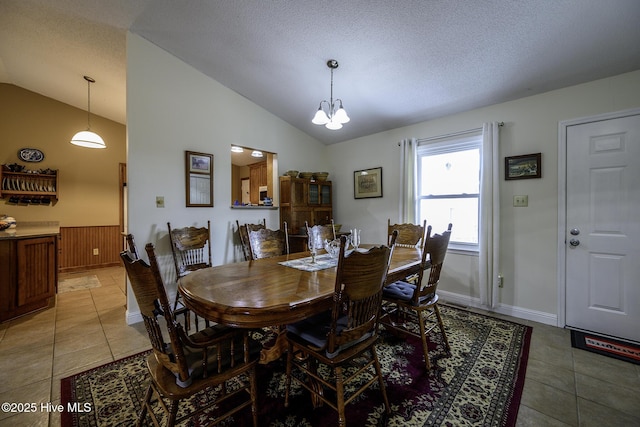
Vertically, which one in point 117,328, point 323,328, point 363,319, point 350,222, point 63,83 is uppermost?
point 63,83

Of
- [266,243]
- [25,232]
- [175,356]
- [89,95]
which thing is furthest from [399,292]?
[89,95]

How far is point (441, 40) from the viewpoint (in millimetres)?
2225

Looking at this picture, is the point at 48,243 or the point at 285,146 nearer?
the point at 48,243

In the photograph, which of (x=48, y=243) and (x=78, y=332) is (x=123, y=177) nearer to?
(x=48, y=243)

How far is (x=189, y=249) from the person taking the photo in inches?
116

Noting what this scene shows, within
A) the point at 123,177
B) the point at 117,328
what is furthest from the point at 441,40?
the point at 123,177

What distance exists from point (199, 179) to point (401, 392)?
301cm

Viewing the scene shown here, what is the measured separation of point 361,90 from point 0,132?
5.87 metres

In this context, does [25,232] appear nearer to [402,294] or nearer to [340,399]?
[340,399]

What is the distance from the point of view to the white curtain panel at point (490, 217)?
2854mm

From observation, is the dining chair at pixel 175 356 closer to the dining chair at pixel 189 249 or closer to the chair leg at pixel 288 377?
the chair leg at pixel 288 377

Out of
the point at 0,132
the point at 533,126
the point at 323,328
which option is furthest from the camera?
the point at 0,132

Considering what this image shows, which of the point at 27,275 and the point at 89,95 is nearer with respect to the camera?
the point at 27,275

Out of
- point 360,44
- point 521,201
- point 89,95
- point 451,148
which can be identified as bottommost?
point 521,201
